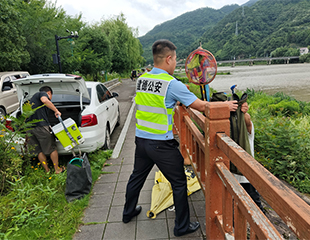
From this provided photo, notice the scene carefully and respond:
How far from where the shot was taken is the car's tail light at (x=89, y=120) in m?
4.60

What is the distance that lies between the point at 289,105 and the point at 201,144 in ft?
24.9

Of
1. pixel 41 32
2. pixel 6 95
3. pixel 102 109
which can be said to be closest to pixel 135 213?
pixel 102 109

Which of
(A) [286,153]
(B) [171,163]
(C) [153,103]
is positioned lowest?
(A) [286,153]

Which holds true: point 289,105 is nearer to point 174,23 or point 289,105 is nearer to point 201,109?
point 201,109

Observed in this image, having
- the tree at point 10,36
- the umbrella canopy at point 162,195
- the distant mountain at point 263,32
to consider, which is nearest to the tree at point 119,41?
the tree at point 10,36

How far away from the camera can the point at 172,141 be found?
→ 2.52 meters

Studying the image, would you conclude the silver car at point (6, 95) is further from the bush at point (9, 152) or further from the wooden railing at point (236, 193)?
the wooden railing at point (236, 193)

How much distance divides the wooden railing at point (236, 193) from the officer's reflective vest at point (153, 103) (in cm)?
41

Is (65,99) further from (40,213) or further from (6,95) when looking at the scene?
(6,95)

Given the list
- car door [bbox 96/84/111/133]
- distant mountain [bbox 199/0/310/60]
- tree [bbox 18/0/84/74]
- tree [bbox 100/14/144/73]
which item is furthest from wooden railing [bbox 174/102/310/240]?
distant mountain [bbox 199/0/310/60]

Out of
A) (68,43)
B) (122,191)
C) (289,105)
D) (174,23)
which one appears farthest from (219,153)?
(174,23)

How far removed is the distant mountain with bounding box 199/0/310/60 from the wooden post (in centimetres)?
8763

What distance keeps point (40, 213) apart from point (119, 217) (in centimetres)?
106

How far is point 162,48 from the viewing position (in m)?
2.38
